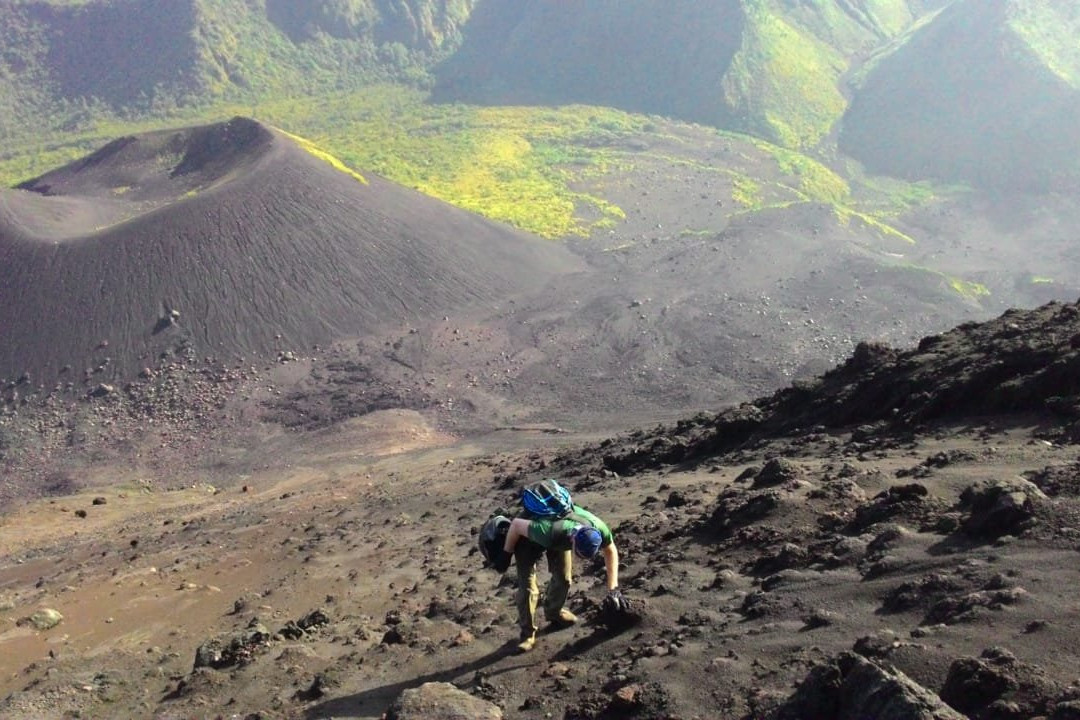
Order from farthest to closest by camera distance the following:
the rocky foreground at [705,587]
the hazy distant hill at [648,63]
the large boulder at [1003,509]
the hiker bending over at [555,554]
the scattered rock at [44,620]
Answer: the hazy distant hill at [648,63] → the scattered rock at [44,620] → the hiker bending over at [555,554] → the large boulder at [1003,509] → the rocky foreground at [705,587]

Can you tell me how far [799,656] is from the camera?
5.22 meters

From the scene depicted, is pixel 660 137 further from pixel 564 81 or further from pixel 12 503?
pixel 12 503

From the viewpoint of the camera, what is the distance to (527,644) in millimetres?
6469

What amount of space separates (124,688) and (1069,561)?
7.03 metres

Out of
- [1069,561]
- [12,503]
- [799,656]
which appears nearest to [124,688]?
[799,656]

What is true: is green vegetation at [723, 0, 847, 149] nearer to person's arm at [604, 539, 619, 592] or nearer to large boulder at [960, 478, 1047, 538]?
large boulder at [960, 478, 1047, 538]

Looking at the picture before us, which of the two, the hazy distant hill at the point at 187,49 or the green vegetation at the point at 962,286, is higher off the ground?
the hazy distant hill at the point at 187,49

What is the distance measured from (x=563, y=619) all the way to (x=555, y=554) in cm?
54

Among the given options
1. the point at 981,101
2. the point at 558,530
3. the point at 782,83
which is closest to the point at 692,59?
the point at 782,83

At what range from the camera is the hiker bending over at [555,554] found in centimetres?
626

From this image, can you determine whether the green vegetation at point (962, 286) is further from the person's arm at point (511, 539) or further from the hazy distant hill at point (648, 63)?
the person's arm at point (511, 539)

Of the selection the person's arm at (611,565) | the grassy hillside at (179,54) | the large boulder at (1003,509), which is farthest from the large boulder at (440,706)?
the grassy hillside at (179,54)

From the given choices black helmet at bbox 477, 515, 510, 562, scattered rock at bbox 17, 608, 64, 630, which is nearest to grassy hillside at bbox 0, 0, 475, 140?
scattered rock at bbox 17, 608, 64, 630

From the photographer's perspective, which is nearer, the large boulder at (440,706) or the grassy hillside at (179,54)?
→ the large boulder at (440,706)
